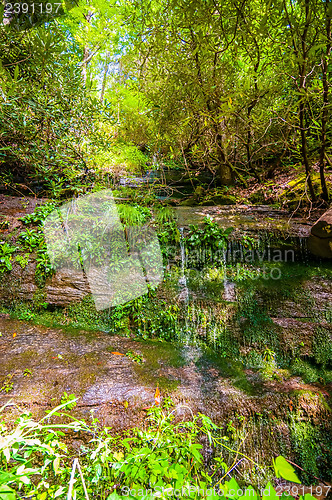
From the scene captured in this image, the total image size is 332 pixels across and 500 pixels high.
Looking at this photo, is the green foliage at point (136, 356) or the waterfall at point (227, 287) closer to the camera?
the green foliage at point (136, 356)

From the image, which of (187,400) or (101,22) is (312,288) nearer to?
(187,400)

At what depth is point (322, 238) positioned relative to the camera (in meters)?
3.87

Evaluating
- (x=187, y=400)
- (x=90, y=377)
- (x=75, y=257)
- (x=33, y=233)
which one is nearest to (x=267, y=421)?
(x=187, y=400)

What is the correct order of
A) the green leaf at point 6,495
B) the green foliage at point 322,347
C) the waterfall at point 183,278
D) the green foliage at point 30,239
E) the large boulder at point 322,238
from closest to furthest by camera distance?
the green leaf at point 6,495, the green foliage at point 322,347, the large boulder at point 322,238, the waterfall at point 183,278, the green foliage at point 30,239

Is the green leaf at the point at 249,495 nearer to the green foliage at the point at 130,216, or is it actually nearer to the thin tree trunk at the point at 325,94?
the thin tree trunk at the point at 325,94

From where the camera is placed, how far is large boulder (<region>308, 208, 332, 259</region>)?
12.4 ft

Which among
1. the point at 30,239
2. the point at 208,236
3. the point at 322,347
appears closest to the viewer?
the point at 322,347

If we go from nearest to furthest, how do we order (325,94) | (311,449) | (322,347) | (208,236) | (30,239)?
(311,449)
(325,94)
(322,347)
(30,239)
(208,236)

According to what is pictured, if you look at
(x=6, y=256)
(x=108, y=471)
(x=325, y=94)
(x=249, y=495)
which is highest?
(x=325, y=94)

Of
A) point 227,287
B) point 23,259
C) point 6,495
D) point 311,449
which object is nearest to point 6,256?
point 23,259

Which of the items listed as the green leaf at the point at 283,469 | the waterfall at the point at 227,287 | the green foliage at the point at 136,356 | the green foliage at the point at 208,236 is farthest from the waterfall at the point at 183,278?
the green leaf at the point at 283,469

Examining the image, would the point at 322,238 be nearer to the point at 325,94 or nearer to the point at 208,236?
the point at 208,236

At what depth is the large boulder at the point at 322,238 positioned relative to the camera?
149 inches

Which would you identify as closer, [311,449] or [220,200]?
[311,449]
